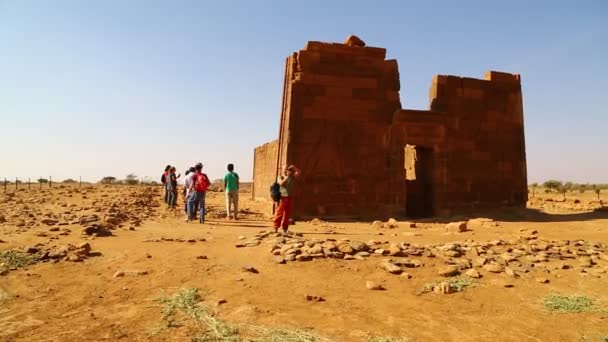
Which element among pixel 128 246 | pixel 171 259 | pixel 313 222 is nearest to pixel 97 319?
pixel 171 259

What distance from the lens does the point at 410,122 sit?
14.3m

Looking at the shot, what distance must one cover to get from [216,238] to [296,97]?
5871 mm

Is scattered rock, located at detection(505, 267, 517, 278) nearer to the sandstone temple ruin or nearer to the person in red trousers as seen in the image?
the person in red trousers

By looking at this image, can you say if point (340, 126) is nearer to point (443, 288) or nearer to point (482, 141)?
point (482, 141)

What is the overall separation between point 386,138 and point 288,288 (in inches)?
372

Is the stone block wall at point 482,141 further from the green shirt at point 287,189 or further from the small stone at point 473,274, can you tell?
the small stone at point 473,274

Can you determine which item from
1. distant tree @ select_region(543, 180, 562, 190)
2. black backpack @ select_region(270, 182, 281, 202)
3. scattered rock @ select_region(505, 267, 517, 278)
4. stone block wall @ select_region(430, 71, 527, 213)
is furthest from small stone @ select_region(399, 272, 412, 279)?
distant tree @ select_region(543, 180, 562, 190)

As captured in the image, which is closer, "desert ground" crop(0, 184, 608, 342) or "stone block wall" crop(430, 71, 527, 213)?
"desert ground" crop(0, 184, 608, 342)

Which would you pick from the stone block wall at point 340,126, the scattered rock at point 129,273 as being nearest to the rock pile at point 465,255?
the scattered rock at point 129,273

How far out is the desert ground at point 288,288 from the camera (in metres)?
4.07

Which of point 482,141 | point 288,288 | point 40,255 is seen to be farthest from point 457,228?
point 40,255

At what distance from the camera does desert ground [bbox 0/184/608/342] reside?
160 inches

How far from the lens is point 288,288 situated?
17.6 feet

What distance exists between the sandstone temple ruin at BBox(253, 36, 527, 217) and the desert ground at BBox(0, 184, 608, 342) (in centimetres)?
461
